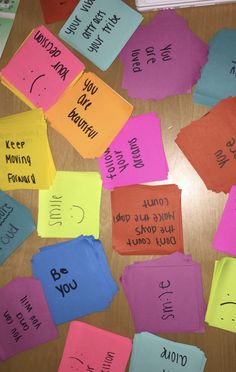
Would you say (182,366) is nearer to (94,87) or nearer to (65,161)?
(65,161)

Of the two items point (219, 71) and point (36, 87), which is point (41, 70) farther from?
point (219, 71)

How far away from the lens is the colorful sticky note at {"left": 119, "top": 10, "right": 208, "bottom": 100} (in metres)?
0.72

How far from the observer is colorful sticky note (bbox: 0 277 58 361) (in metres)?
0.79

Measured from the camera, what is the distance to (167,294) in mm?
744

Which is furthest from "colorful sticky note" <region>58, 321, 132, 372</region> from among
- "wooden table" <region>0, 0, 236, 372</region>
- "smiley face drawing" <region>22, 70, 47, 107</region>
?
"smiley face drawing" <region>22, 70, 47, 107</region>

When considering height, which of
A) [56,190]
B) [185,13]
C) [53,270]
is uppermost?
[185,13]

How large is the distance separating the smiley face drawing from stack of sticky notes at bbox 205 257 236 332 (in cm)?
48

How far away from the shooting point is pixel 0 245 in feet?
2.61

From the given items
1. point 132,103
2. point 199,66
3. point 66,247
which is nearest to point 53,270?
point 66,247

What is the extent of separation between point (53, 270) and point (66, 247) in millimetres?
55

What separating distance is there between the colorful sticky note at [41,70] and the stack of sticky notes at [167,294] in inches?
15.1

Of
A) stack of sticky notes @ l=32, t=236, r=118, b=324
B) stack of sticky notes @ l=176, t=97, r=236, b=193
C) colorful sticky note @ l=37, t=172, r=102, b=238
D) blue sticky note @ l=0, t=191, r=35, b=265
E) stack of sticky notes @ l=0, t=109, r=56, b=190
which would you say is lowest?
stack of sticky notes @ l=32, t=236, r=118, b=324

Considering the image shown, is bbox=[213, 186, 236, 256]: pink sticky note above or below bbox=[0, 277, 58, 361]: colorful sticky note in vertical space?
above

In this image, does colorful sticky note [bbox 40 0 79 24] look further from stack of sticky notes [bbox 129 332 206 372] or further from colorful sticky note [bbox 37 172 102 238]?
stack of sticky notes [bbox 129 332 206 372]
